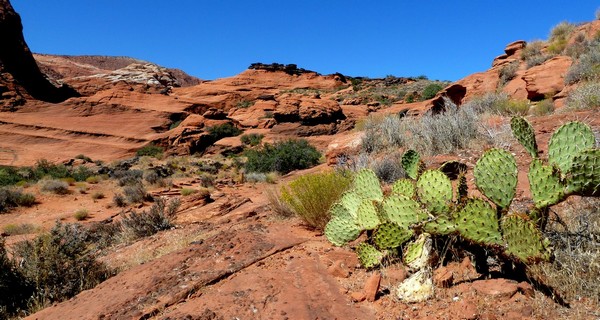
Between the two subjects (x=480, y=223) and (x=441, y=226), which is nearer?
(x=480, y=223)

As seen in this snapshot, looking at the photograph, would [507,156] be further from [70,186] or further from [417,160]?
[70,186]

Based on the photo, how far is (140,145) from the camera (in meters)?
28.3

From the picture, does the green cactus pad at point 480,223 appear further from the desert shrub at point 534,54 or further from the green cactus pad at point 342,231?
the desert shrub at point 534,54

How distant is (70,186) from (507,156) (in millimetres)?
16117

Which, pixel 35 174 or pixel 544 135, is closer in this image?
pixel 544 135

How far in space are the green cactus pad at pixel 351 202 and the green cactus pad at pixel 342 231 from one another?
12cm

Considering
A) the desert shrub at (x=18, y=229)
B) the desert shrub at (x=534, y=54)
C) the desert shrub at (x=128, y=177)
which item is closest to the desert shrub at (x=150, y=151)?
the desert shrub at (x=128, y=177)

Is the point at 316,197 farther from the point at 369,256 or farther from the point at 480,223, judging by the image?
the point at 480,223

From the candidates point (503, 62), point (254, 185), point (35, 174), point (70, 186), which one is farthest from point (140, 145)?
point (503, 62)

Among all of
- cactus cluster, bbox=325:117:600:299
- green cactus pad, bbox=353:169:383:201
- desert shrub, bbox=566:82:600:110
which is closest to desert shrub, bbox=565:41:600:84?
desert shrub, bbox=566:82:600:110

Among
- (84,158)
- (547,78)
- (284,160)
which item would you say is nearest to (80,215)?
(284,160)

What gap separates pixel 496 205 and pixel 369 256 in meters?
1.06

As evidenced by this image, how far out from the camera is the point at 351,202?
3.94 meters

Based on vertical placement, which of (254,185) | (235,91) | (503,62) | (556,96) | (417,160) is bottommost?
(254,185)
